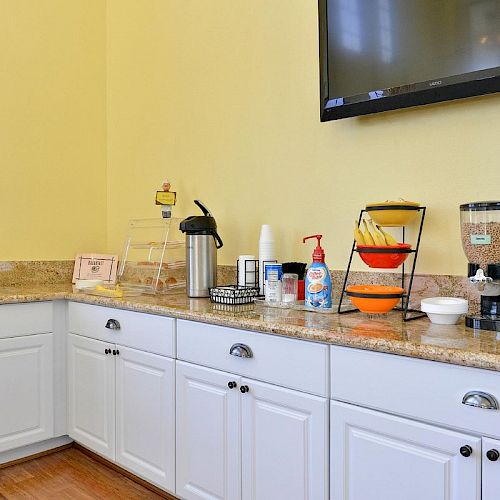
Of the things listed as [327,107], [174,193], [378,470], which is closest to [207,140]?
[174,193]

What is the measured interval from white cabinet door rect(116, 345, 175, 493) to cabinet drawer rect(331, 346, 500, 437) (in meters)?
0.80

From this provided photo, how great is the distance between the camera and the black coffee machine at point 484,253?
146 cm

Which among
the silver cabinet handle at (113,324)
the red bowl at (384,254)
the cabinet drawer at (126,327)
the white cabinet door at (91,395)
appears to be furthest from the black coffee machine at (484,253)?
the white cabinet door at (91,395)

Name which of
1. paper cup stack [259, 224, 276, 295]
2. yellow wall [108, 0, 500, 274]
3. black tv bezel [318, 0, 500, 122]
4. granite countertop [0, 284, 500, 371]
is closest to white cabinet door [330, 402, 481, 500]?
granite countertop [0, 284, 500, 371]

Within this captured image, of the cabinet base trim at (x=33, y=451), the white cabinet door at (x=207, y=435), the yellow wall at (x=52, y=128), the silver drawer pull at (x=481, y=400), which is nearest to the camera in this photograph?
the silver drawer pull at (x=481, y=400)

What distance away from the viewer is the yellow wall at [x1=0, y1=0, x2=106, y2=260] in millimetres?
2947

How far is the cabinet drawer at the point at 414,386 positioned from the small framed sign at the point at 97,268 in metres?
1.95

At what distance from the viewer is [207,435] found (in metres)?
1.84

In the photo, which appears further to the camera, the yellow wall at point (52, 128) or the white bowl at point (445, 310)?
the yellow wall at point (52, 128)

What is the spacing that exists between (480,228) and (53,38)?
2693mm

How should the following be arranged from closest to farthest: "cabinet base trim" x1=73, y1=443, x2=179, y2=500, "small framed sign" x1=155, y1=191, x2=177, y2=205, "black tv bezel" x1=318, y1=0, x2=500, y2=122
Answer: "black tv bezel" x1=318, y1=0, x2=500, y2=122, "cabinet base trim" x1=73, y1=443, x2=179, y2=500, "small framed sign" x1=155, y1=191, x2=177, y2=205

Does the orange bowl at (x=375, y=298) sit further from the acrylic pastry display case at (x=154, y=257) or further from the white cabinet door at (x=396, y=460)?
the acrylic pastry display case at (x=154, y=257)

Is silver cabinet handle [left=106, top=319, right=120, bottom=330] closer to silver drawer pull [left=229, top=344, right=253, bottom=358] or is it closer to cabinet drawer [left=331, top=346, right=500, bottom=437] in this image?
silver drawer pull [left=229, top=344, right=253, bottom=358]

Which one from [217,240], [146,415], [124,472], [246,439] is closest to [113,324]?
[146,415]
